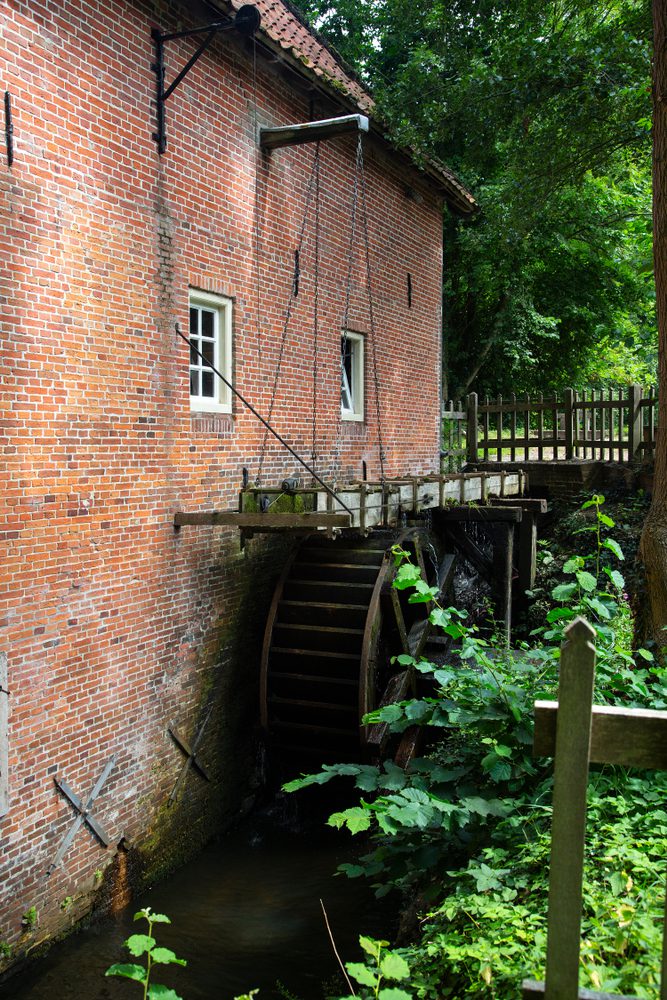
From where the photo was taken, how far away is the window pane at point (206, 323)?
6855 mm

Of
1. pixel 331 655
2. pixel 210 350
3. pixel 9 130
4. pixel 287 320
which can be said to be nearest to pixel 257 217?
pixel 287 320

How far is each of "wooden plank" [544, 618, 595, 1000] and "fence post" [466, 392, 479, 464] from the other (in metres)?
12.4

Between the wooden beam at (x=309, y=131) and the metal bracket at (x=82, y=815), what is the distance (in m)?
5.67

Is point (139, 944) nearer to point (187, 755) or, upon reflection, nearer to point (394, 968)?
point (394, 968)

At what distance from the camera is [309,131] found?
7.01 meters

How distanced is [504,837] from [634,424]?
34.2ft

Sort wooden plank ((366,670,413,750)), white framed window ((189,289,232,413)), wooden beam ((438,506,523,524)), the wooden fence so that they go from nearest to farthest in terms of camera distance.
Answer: wooden plank ((366,670,413,750)) < white framed window ((189,289,232,413)) < wooden beam ((438,506,523,524)) < the wooden fence

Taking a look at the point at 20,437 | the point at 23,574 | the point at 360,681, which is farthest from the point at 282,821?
the point at 20,437

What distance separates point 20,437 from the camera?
476 cm

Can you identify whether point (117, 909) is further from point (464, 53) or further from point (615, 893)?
point (464, 53)

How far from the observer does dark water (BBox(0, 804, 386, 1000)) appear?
4.73 meters

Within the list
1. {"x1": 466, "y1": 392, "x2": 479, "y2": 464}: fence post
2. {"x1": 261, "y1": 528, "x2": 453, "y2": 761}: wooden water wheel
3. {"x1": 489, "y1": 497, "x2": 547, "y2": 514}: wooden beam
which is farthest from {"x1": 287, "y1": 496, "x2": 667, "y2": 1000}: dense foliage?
{"x1": 466, "y1": 392, "x2": 479, "y2": 464}: fence post

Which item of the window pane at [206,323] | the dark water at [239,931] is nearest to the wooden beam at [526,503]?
the window pane at [206,323]

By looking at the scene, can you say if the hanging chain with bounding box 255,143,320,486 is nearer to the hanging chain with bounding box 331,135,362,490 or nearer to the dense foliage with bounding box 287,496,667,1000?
the hanging chain with bounding box 331,135,362,490
